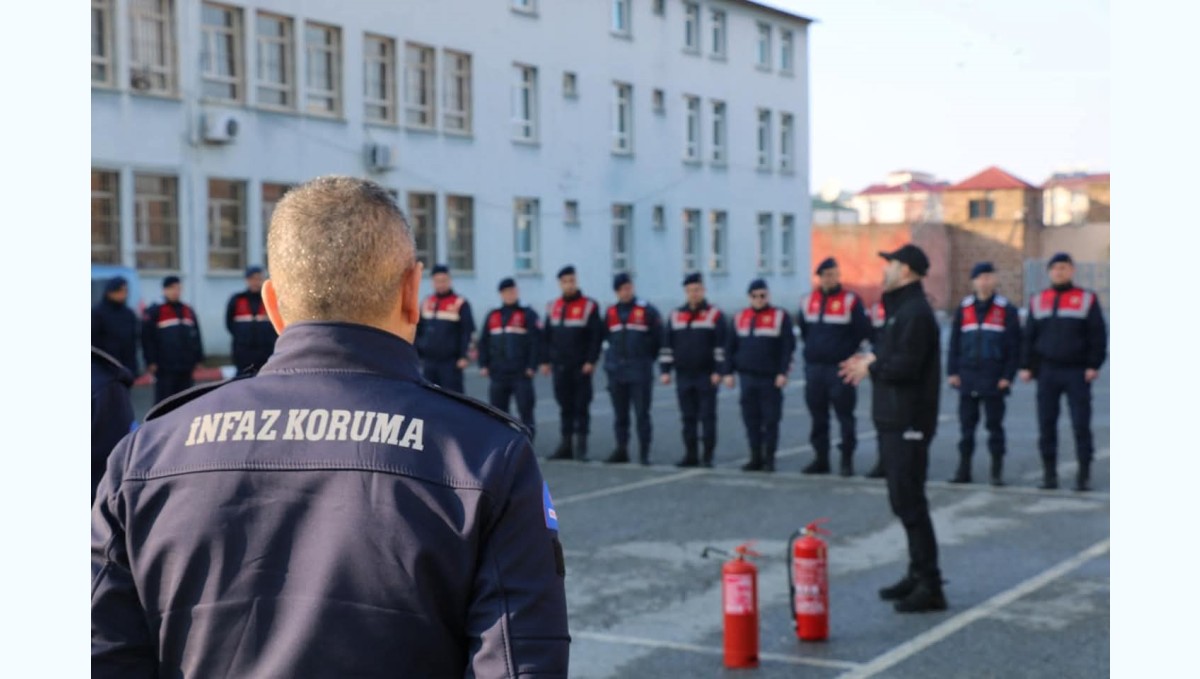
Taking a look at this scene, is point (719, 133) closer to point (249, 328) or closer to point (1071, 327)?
point (249, 328)

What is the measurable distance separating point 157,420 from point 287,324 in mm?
269

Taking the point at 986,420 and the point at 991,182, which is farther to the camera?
the point at 991,182

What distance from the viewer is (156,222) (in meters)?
29.2

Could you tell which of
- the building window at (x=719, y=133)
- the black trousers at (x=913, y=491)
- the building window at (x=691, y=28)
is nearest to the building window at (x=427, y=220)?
the building window at (x=691, y=28)

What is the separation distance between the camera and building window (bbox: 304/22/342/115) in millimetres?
32562

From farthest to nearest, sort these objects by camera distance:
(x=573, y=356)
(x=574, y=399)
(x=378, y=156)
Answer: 1. (x=378, y=156)
2. (x=573, y=356)
3. (x=574, y=399)

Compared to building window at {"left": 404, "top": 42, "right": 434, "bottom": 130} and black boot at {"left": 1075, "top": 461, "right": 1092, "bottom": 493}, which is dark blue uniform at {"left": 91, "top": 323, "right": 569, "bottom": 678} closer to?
black boot at {"left": 1075, "top": 461, "right": 1092, "bottom": 493}

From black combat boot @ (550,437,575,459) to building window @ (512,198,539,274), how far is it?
22992 millimetres

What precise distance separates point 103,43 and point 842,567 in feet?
74.9

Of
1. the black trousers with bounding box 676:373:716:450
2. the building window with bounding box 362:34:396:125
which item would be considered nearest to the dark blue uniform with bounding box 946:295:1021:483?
the black trousers with bounding box 676:373:716:450

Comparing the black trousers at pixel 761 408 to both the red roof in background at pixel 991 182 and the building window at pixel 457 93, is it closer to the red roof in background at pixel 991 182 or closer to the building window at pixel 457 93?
the building window at pixel 457 93

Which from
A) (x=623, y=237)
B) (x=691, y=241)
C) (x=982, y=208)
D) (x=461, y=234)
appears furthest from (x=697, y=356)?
(x=982, y=208)

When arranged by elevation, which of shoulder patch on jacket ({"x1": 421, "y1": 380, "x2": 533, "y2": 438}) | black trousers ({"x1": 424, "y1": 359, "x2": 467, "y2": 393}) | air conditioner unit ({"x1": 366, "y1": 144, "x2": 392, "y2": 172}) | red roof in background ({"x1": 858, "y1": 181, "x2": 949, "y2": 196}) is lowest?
→ black trousers ({"x1": 424, "y1": 359, "x2": 467, "y2": 393})
